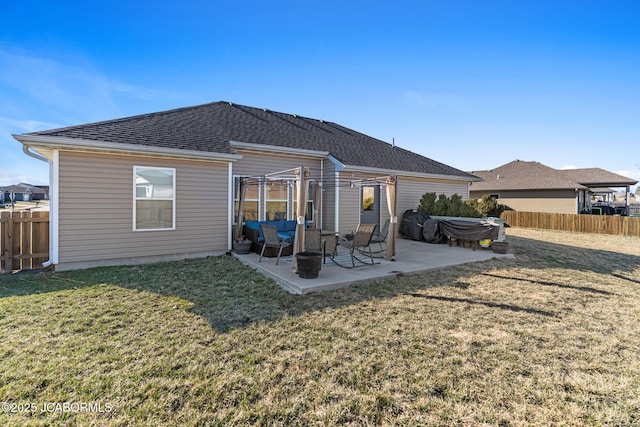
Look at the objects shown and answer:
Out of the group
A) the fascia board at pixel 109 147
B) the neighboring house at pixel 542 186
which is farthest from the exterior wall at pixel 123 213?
the neighboring house at pixel 542 186

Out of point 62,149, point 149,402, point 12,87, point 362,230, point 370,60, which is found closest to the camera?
point 149,402

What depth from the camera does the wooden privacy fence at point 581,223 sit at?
14.8 m

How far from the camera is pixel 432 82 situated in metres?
11.9

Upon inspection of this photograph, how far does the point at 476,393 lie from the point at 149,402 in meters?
2.68

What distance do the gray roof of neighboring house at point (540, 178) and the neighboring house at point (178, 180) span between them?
14970mm

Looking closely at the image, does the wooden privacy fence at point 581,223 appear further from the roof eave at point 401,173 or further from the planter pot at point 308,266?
Result: the planter pot at point 308,266

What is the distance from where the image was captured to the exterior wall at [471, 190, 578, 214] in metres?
20.0

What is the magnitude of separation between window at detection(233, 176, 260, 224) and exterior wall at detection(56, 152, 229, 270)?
1.86ft

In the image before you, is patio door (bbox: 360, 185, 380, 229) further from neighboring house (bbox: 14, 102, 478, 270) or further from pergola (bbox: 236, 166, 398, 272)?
pergola (bbox: 236, 166, 398, 272)

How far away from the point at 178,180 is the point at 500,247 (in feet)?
30.7

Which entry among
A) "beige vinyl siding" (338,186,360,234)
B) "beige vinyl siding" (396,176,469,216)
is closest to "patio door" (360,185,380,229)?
"beige vinyl siding" (338,186,360,234)

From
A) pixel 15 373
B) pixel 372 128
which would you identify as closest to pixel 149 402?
pixel 15 373

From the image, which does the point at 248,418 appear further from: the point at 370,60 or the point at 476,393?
the point at 370,60

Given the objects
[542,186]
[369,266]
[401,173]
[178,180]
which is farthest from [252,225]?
[542,186]
